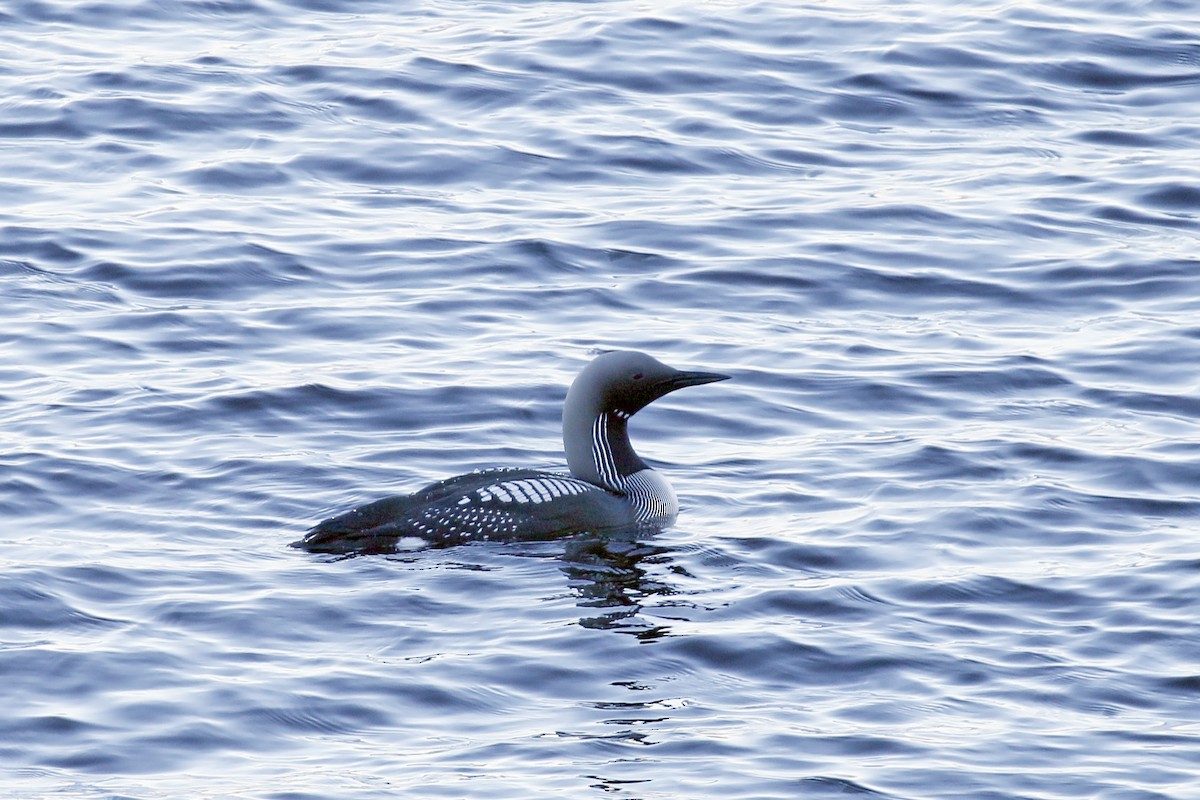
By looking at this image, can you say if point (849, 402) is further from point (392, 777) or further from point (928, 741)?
point (392, 777)

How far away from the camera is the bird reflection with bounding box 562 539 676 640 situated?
7117mm

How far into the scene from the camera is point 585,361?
32.2 feet

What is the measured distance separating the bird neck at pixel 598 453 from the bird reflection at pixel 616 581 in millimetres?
358

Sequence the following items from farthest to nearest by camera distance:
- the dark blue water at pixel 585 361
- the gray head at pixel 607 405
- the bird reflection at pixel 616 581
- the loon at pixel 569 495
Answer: the gray head at pixel 607 405 → the loon at pixel 569 495 → the bird reflection at pixel 616 581 → the dark blue water at pixel 585 361

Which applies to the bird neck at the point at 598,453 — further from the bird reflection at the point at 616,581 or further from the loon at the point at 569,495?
the bird reflection at the point at 616,581

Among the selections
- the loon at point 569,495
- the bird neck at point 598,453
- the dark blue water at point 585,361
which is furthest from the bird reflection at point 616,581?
the bird neck at point 598,453

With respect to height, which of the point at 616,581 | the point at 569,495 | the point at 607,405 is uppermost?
the point at 607,405

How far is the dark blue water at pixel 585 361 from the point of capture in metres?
6.24

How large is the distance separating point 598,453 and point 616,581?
2.96 ft

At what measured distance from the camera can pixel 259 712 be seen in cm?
623

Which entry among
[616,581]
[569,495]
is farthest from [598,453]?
[616,581]

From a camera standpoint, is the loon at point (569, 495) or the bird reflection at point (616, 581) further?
the loon at point (569, 495)

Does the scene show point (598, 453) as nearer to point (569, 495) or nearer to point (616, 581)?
point (569, 495)

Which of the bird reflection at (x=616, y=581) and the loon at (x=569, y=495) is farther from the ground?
the loon at (x=569, y=495)
